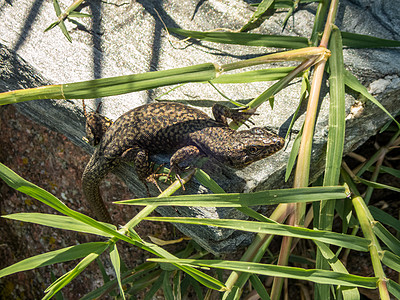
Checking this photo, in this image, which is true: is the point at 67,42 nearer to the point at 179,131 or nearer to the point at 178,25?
the point at 178,25

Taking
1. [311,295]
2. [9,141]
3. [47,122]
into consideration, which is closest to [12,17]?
[47,122]

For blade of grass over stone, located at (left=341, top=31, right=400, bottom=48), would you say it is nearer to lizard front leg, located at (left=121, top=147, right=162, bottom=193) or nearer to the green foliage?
the green foliage

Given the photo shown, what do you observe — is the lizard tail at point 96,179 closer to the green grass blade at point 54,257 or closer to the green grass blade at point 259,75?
the green grass blade at point 54,257

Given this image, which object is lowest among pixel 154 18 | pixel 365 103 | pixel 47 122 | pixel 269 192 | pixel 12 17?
pixel 269 192

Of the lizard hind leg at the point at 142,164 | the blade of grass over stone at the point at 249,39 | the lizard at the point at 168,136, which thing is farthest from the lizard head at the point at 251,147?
the blade of grass over stone at the point at 249,39

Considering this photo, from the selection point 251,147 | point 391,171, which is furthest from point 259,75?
point 391,171

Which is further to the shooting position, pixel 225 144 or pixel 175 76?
pixel 225 144
